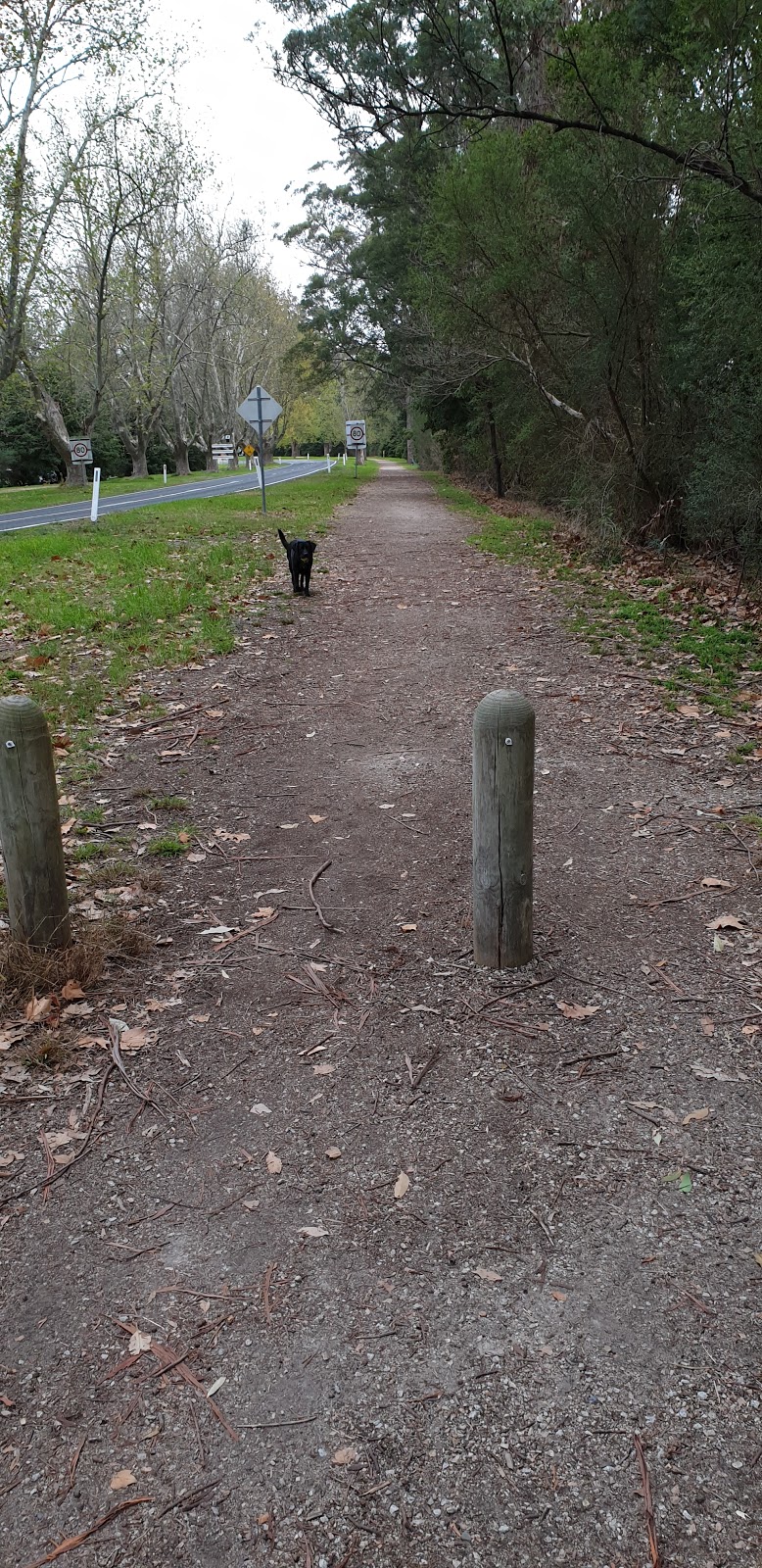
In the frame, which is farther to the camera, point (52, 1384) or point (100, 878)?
point (100, 878)

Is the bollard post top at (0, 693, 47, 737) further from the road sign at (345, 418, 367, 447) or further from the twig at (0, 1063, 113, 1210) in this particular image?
the road sign at (345, 418, 367, 447)

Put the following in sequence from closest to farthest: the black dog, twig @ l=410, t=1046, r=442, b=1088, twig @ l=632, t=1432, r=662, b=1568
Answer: twig @ l=632, t=1432, r=662, b=1568, twig @ l=410, t=1046, r=442, b=1088, the black dog

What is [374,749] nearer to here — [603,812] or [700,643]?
[603,812]

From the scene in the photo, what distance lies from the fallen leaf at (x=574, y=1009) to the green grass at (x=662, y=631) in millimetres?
3165

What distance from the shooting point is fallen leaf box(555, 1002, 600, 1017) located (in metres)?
3.98

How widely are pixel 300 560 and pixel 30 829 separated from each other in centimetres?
895

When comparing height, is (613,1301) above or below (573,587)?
below

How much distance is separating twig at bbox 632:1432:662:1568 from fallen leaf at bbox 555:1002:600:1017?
1792 millimetres

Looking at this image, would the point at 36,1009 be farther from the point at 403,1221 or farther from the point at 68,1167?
the point at 403,1221

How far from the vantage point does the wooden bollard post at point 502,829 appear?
401cm

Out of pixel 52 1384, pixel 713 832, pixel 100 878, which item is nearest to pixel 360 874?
pixel 100 878

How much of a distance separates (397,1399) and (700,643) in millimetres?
8088

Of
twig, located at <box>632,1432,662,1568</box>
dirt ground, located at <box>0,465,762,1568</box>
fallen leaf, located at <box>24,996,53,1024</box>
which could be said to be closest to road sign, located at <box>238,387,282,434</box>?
dirt ground, located at <box>0,465,762,1568</box>

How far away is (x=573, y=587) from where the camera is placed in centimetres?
1312
